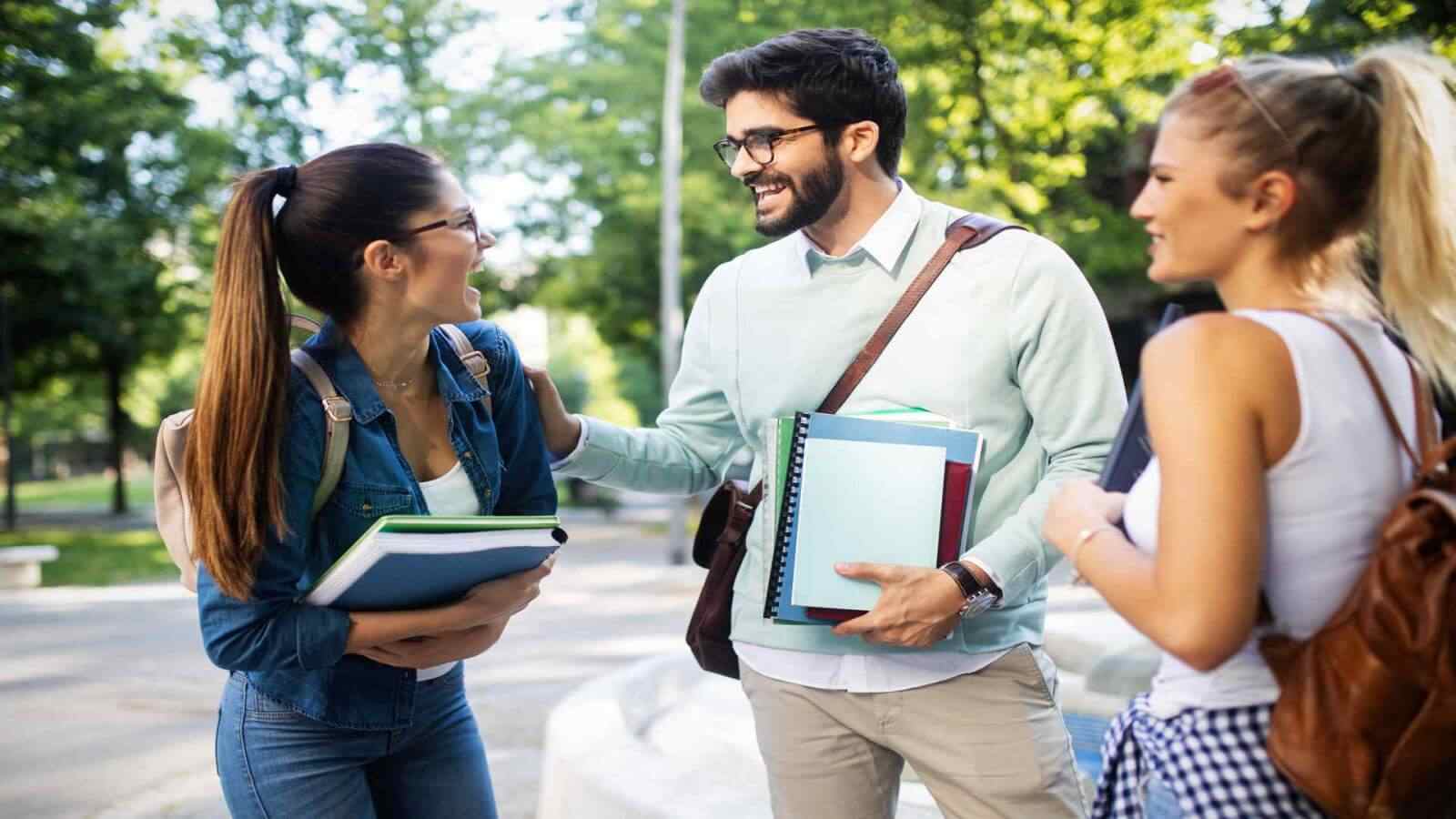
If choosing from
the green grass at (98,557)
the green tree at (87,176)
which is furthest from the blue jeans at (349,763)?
the green tree at (87,176)

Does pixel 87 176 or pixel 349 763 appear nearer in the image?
pixel 349 763

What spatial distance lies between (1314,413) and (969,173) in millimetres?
14203

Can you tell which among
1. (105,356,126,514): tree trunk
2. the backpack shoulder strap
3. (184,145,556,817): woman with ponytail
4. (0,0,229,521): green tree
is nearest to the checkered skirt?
the backpack shoulder strap

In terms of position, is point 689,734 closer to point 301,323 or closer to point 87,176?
point 301,323

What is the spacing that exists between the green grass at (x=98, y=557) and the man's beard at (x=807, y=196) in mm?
14930

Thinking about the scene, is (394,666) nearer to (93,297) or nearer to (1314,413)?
(1314,413)

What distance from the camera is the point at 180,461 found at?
2252mm

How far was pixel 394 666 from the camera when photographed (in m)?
2.38

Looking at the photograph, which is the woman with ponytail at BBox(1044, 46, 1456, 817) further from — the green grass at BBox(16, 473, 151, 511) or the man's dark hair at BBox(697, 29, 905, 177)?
the green grass at BBox(16, 473, 151, 511)

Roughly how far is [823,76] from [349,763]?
1498 millimetres

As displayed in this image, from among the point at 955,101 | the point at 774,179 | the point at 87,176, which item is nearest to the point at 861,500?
the point at 774,179

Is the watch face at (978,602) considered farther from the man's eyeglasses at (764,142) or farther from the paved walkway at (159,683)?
the paved walkway at (159,683)

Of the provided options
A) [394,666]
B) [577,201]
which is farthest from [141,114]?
[394,666]

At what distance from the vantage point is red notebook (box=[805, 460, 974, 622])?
2.31 meters
